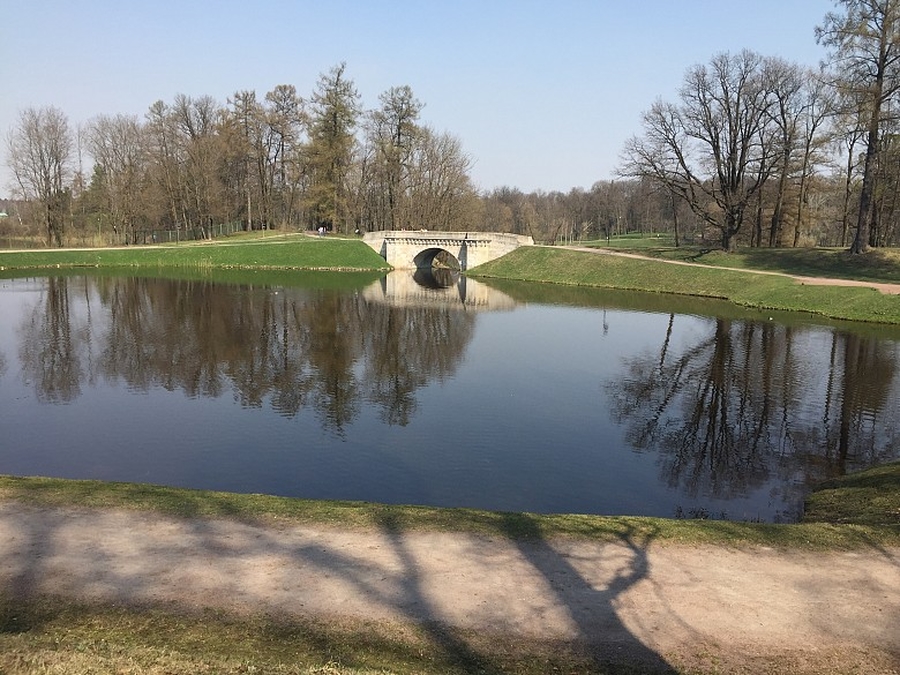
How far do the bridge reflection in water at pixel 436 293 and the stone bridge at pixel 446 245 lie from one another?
312 centimetres

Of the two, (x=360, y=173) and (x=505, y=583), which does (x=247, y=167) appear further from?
(x=505, y=583)

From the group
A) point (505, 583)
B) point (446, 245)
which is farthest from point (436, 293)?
point (505, 583)

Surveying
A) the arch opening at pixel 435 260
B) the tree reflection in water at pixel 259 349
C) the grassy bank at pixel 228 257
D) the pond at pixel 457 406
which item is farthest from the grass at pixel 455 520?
the arch opening at pixel 435 260

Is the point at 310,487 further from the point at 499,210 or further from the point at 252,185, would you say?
the point at 499,210

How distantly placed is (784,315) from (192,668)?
36.7m

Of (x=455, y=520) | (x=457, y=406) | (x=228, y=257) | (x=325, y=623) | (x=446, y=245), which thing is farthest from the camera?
(x=228, y=257)

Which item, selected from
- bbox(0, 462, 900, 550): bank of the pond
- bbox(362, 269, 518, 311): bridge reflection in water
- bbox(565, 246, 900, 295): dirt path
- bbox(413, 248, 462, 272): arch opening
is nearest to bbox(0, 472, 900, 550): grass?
bbox(0, 462, 900, 550): bank of the pond

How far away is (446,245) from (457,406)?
153ft

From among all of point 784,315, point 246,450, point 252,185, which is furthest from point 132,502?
point 252,185

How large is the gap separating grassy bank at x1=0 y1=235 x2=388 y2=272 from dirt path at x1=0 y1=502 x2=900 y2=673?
5453 cm

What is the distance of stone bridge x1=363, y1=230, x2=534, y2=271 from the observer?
63.1 meters

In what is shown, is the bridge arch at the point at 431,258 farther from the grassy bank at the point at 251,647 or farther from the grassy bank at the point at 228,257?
the grassy bank at the point at 251,647

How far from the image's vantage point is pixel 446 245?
63656mm

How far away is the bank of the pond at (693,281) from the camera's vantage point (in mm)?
34219
